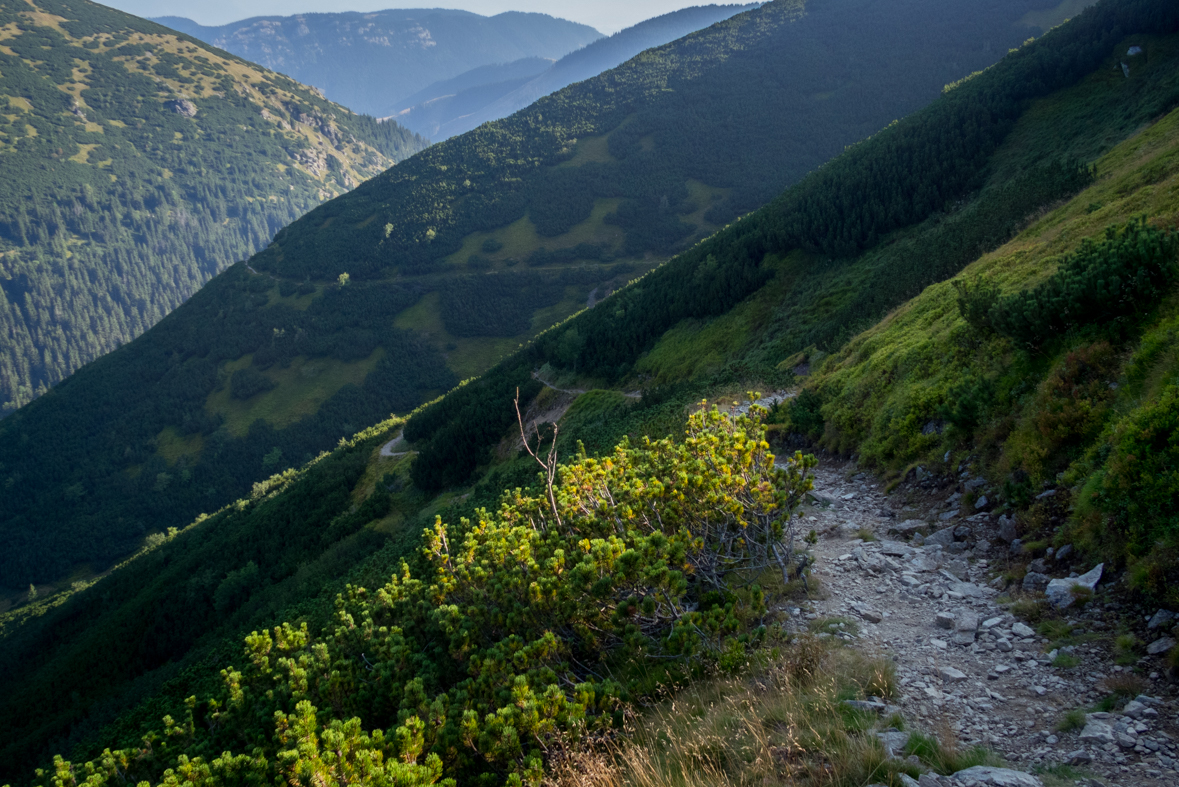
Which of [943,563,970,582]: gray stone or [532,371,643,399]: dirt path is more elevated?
[943,563,970,582]: gray stone

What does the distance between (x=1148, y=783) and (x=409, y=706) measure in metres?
6.69

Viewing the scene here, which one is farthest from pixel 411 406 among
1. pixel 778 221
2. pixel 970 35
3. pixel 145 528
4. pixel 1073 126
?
pixel 970 35

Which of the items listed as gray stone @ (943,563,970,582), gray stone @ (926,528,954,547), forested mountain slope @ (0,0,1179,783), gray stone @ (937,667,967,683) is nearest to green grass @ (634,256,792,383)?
forested mountain slope @ (0,0,1179,783)

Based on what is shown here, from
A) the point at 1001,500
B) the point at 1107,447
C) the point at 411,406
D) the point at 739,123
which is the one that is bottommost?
the point at 411,406

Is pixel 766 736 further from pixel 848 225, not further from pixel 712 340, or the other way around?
pixel 848 225

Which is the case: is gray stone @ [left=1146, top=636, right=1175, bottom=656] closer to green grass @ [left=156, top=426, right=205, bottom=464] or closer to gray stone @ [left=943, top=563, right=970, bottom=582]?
gray stone @ [left=943, top=563, right=970, bottom=582]

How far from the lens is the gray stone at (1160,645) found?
188 inches

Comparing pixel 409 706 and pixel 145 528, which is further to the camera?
pixel 145 528

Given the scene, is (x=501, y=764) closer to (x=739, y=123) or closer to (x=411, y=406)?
(x=411, y=406)

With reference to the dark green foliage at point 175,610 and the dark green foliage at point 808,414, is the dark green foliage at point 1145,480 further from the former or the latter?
the dark green foliage at point 175,610

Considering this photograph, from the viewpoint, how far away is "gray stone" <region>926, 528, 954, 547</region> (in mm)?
8203

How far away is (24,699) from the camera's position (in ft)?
126

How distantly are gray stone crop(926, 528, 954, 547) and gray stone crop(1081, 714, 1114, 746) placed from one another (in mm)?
3939

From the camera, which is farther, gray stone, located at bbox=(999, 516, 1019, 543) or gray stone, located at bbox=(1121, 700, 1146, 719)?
gray stone, located at bbox=(999, 516, 1019, 543)
